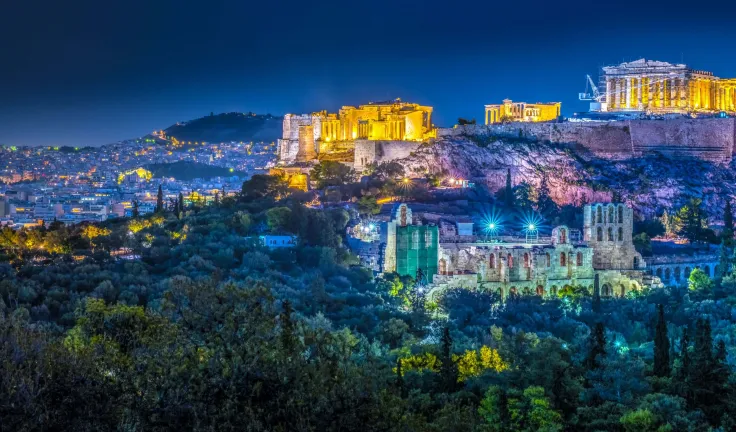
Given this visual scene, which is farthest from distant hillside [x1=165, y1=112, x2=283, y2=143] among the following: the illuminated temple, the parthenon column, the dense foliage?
the dense foliage

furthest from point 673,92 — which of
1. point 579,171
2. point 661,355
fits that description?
point 661,355

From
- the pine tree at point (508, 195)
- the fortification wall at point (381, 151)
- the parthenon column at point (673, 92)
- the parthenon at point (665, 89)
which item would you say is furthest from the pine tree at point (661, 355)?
the parthenon column at point (673, 92)

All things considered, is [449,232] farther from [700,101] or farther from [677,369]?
[700,101]

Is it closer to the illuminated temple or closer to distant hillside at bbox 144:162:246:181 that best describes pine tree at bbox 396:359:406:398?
the illuminated temple

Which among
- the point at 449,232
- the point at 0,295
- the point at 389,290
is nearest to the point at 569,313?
the point at 389,290

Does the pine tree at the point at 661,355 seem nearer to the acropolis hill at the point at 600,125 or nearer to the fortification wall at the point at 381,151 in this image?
the acropolis hill at the point at 600,125
